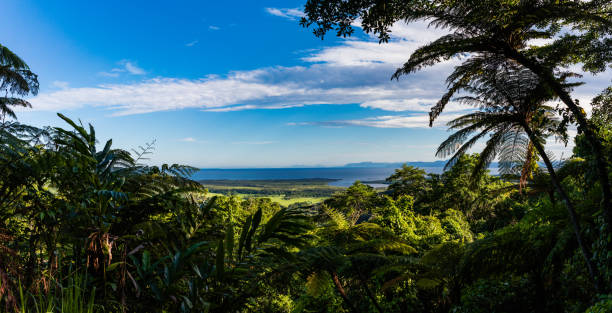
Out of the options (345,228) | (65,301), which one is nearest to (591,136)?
(345,228)

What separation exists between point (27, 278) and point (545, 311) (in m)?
5.82

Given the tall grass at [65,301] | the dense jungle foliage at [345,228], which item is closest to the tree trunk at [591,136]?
the dense jungle foliage at [345,228]

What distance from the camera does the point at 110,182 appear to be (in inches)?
113

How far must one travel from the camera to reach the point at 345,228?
243 inches

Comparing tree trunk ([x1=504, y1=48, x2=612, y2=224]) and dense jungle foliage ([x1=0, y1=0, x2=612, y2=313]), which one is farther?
tree trunk ([x1=504, y1=48, x2=612, y2=224])

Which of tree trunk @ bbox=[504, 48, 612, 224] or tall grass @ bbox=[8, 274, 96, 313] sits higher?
tree trunk @ bbox=[504, 48, 612, 224]

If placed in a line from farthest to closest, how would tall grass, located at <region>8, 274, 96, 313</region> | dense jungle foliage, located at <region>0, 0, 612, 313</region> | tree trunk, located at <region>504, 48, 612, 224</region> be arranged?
1. tree trunk, located at <region>504, 48, 612, 224</region>
2. dense jungle foliage, located at <region>0, 0, 612, 313</region>
3. tall grass, located at <region>8, 274, 96, 313</region>

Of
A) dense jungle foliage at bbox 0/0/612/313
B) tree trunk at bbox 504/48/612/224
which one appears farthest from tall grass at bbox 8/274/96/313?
tree trunk at bbox 504/48/612/224

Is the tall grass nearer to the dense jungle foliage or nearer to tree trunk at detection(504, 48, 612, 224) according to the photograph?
the dense jungle foliage

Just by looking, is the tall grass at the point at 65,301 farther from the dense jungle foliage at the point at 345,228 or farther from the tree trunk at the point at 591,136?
the tree trunk at the point at 591,136

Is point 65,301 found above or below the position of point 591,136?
below

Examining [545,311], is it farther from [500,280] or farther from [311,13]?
[311,13]

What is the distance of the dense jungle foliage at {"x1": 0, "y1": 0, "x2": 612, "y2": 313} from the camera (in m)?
2.37

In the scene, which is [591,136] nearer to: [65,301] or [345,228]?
[345,228]
